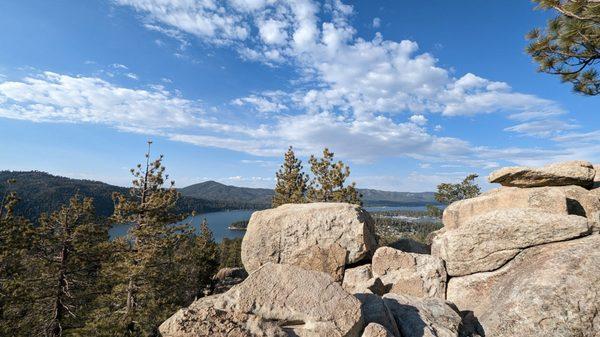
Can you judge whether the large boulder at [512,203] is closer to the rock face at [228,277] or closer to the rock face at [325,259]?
the rock face at [325,259]

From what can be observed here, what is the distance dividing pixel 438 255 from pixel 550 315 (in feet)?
17.9

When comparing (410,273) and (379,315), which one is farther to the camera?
(410,273)

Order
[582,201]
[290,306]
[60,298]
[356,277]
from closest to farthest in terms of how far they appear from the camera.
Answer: [290,306]
[582,201]
[356,277]
[60,298]

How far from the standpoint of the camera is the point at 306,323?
7.59 metres

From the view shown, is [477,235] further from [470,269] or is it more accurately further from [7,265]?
[7,265]

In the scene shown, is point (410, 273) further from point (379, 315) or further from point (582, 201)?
point (582, 201)

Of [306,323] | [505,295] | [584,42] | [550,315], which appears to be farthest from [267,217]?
[584,42]

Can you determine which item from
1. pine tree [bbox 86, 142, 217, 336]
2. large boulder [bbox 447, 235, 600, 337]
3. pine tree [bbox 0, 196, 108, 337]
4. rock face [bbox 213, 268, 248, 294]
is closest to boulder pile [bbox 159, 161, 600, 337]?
large boulder [bbox 447, 235, 600, 337]

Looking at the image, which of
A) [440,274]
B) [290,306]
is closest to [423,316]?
[290,306]

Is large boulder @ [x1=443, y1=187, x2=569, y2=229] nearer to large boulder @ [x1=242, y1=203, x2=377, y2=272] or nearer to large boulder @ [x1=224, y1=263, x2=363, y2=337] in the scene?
large boulder @ [x1=242, y1=203, x2=377, y2=272]

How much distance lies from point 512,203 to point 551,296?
7.03 m

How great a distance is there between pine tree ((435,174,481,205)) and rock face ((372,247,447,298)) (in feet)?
133

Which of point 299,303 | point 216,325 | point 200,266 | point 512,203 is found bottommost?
point 200,266

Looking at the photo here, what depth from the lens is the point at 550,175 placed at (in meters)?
14.2
